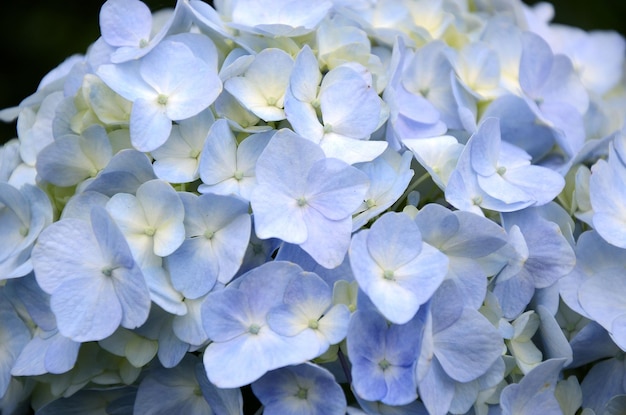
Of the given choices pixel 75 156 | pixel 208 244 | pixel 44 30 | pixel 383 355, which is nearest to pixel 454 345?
pixel 383 355

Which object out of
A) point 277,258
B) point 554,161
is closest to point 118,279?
point 277,258

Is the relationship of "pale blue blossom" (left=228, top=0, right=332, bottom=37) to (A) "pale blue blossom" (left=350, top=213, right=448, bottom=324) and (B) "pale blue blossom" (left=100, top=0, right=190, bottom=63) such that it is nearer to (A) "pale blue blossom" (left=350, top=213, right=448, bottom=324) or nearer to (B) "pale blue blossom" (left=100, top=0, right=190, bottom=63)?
(B) "pale blue blossom" (left=100, top=0, right=190, bottom=63)

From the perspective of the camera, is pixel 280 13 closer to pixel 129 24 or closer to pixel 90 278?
pixel 129 24

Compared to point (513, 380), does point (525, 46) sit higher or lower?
higher

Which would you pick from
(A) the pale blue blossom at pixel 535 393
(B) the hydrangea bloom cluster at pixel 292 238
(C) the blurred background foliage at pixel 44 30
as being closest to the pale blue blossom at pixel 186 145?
(B) the hydrangea bloom cluster at pixel 292 238

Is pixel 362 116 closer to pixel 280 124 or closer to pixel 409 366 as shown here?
pixel 280 124

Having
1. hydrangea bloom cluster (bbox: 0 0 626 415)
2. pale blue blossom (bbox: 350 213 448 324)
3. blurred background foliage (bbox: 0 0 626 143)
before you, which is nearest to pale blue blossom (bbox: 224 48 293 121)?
hydrangea bloom cluster (bbox: 0 0 626 415)

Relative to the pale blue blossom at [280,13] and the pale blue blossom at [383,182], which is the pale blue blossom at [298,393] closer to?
the pale blue blossom at [383,182]
